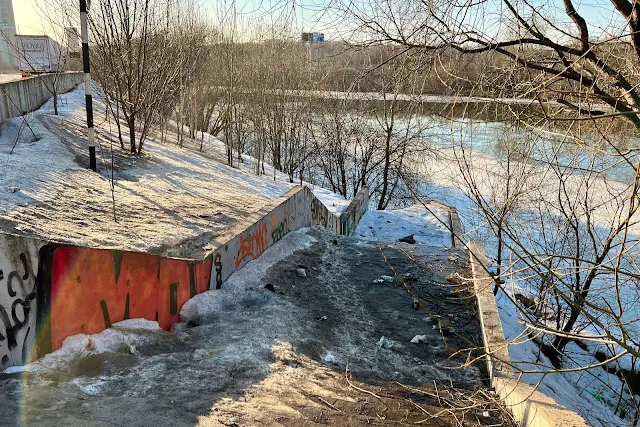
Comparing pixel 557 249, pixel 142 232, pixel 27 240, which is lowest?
pixel 557 249

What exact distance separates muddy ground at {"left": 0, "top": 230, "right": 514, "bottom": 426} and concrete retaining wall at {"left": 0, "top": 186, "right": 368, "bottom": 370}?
0.21 m

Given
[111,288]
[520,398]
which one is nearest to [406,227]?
[520,398]

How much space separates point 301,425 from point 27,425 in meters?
1.40

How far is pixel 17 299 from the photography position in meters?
2.94

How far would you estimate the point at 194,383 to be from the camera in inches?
127

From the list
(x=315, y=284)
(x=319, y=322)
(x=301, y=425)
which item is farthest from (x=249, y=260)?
(x=301, y=425)

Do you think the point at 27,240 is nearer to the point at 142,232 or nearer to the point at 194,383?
the point at 194,383

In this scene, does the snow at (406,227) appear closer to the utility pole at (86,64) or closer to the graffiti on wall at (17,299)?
the utility pole at (86,64)

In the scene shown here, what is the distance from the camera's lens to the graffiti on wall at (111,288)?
325 centimetres

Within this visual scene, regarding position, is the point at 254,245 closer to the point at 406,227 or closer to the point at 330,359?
the point at 330,359

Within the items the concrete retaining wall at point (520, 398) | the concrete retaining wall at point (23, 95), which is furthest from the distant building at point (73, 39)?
the concrete retaining wall at point (520, 398)

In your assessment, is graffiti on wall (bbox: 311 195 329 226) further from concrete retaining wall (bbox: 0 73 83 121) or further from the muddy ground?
concrete retaining wall (bbox: 0 73 83 121)

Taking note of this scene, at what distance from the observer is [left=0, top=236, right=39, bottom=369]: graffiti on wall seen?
286 cm

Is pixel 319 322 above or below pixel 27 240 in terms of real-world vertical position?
below
